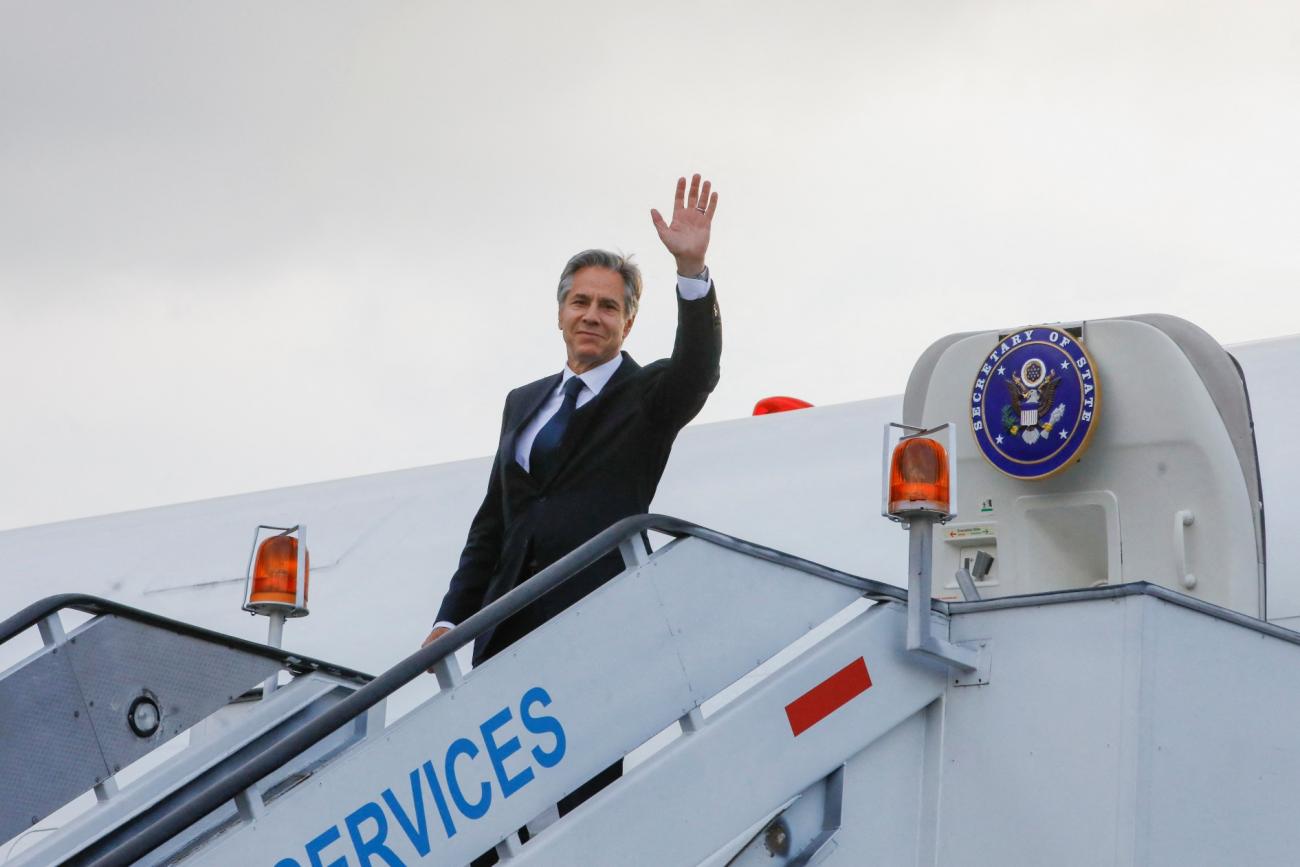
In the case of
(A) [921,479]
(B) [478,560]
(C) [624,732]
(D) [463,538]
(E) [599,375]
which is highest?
(E) [599,375]

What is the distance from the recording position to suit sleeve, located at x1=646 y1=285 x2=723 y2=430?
12.0 ft

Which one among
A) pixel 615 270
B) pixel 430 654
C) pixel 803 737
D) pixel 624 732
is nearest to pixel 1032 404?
pixel 615 270

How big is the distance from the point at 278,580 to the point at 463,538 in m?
3.48

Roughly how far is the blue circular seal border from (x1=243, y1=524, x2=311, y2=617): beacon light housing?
7.24 feet

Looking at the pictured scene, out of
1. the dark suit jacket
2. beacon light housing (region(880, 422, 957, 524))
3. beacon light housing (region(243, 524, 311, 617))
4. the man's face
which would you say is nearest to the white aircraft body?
beacon light housing (region(880, 422, 957, 524))

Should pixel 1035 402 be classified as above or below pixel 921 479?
above

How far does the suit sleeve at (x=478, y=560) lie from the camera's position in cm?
418

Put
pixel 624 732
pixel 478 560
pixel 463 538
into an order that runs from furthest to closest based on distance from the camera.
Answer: pixel 463 538, pixel 478 560, pixel 624 732

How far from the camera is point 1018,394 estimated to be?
5.16m

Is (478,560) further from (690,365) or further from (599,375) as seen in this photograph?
(690,365)

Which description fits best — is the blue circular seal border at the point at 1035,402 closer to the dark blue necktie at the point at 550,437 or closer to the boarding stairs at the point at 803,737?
the boarding stairs at the point at 803,737

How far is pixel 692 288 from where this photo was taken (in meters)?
3.64

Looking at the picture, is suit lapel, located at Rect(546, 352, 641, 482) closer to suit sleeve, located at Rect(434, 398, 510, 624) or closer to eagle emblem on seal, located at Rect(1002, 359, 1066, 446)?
suit sleeve, located at Rect(434, 398, 510, 624)

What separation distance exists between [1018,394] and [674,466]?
321 cm
